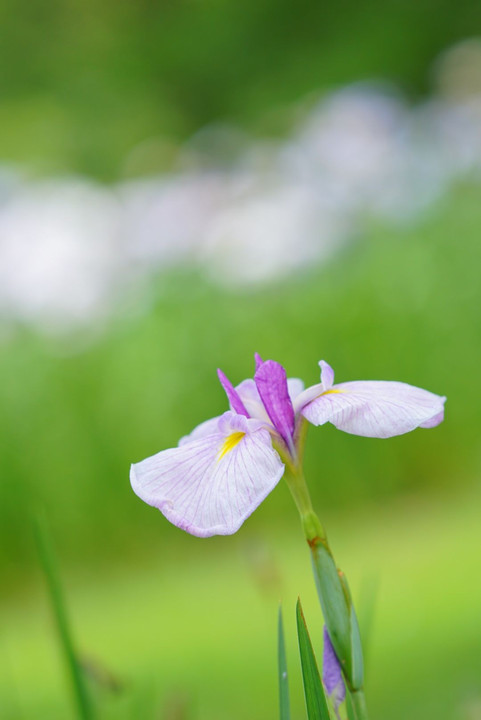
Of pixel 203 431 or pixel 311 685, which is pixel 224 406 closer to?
pixel 203 431

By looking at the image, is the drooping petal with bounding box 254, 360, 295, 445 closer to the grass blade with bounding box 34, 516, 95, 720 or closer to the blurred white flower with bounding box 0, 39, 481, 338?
the grass blade with bounding box 34, 516, 95, 720

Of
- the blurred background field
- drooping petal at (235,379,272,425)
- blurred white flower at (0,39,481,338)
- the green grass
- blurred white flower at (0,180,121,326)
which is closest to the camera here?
drooping petal at (235,379,272,425)

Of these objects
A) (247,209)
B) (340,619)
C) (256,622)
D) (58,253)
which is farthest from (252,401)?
(58,253)

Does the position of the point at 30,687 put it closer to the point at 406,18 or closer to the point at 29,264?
the point at 29,264

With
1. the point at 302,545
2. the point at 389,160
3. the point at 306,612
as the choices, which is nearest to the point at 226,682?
the point at 306,612

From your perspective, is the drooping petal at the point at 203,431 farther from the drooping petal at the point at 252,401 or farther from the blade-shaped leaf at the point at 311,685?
the blade-shaped leaf at the point at 311,685

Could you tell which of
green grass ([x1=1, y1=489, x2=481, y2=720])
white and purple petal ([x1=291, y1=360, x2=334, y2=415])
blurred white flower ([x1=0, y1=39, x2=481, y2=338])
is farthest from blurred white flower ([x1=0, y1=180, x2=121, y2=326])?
A: white and purple petal ([x1=291, y1=360, x2=334, y2=415])

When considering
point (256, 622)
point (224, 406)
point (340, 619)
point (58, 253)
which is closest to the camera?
point (340, 619)

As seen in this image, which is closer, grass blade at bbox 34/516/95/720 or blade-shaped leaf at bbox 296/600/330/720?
blade-shaped leaf at bbox 296/600/330/720

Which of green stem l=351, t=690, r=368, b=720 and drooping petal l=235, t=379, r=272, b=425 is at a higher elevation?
drooping petal l=235, t=379, r=272, b=425
